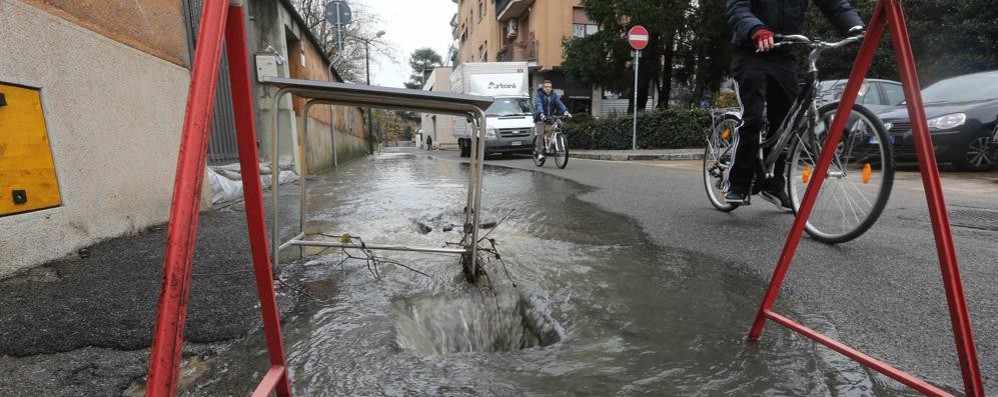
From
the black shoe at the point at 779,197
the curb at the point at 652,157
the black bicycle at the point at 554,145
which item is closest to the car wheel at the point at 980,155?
the curb at the point at 652,157

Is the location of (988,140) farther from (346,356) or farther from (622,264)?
(346,356)

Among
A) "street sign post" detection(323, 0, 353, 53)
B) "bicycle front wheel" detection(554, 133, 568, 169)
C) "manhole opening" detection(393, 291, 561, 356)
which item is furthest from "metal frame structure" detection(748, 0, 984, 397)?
"street sign post" detection(323, 0, 353, 53)

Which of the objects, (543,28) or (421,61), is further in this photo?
(421,61)

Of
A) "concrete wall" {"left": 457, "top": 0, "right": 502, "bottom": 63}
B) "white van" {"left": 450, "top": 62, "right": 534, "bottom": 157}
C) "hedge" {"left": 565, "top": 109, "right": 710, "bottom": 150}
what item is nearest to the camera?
"white van" {"left": 450, "top": 62, "right": 534, "bottom": 157}

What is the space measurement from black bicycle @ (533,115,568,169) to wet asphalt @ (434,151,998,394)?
4497 mm

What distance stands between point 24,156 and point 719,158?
14.8ft

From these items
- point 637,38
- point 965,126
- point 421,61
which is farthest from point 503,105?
point 421,61

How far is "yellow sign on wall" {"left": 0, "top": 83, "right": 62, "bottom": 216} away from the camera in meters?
2.29

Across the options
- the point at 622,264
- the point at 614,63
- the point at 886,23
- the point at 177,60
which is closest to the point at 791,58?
the point at 622,264

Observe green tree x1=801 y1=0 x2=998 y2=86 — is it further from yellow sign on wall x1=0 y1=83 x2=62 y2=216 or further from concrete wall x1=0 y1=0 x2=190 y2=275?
yellow sign on wall x1=0 y1=83 x2=62 y2=216

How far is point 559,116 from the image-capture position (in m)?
10.9

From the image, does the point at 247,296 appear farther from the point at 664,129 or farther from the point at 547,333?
the point at 664,129

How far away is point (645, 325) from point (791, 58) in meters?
2.56

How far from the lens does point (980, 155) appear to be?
7059mm
